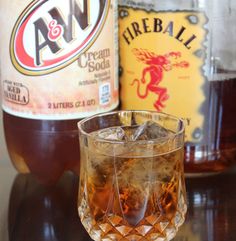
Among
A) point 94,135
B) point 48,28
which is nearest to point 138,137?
point 94,135

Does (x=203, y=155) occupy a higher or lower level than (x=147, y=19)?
lower

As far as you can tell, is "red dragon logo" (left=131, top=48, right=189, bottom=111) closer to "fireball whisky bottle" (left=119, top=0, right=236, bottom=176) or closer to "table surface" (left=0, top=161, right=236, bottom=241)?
"fireball whisky bottle" (left=119, top=0, right=236, bottom=176)

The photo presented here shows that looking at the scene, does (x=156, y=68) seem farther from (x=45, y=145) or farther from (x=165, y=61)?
(x=45, y=145)

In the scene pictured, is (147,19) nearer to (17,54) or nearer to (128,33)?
(128,33)

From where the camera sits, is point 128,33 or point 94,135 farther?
point 128,33
